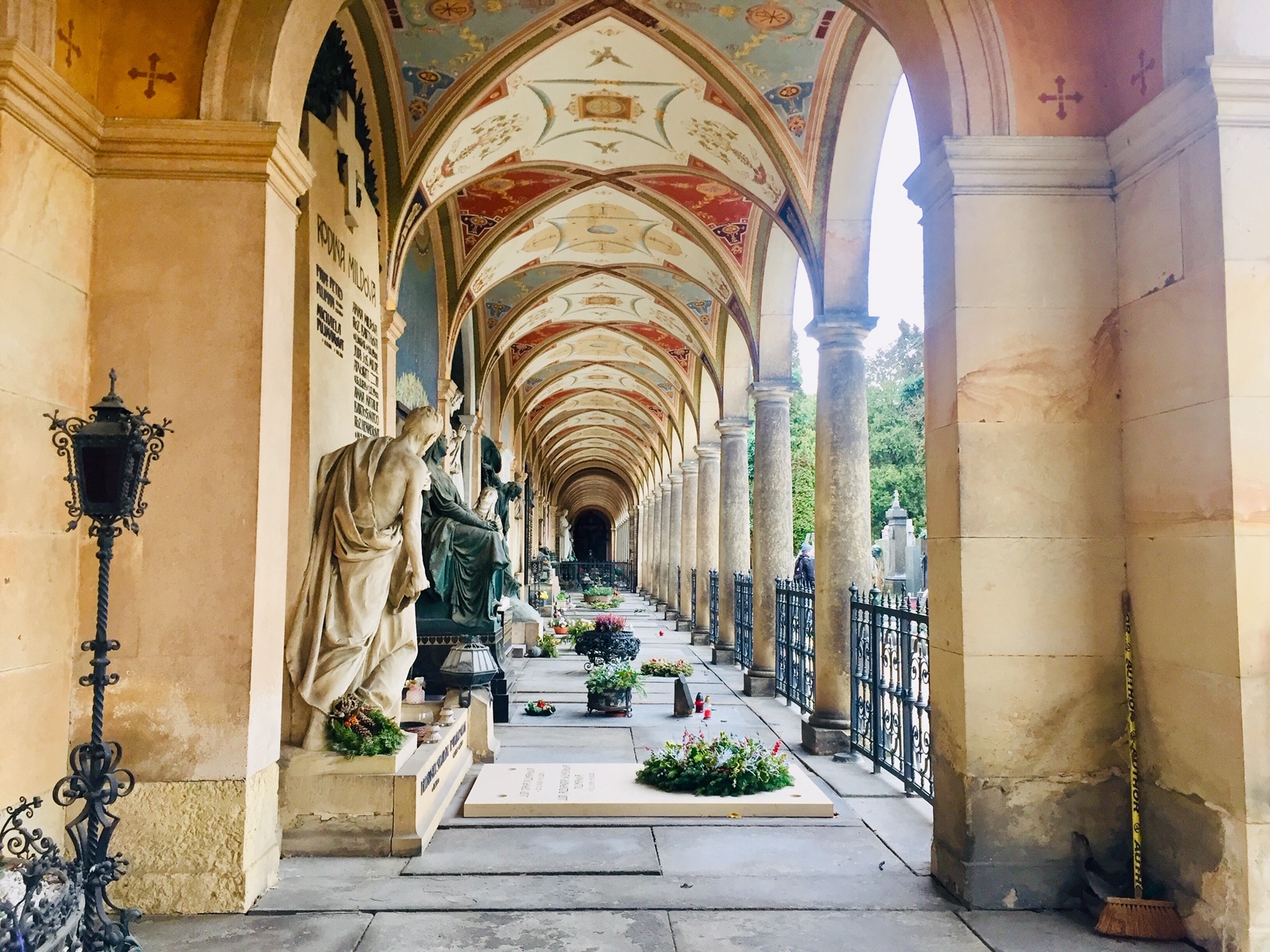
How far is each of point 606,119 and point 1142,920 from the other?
804 centimetres

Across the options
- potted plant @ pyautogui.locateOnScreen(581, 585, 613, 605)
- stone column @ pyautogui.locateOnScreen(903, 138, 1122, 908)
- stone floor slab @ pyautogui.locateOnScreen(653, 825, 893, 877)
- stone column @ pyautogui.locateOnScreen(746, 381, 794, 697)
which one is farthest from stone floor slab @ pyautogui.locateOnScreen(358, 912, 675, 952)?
potted plant @ pyautogui.locateOnScreen(581, 585, 613, 605)

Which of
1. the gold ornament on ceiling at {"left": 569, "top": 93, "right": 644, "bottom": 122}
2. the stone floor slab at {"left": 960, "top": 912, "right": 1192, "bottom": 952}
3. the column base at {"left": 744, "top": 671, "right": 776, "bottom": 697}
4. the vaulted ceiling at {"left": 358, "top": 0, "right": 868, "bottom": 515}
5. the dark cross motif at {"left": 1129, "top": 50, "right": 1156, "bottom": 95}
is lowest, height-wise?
the column base at {"left": 744, "top": 671, "right": 776, "bottom": 697}

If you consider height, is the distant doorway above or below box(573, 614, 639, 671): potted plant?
above

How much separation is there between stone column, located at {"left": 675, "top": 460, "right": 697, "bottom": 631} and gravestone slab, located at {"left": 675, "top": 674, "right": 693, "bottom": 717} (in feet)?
31.5

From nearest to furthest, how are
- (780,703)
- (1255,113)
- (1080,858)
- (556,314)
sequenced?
(1255,113) < (1080,858) < (780,703) < (556,314)

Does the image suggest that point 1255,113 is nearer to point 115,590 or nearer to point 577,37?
point 115,590

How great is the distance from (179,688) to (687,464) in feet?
54.8

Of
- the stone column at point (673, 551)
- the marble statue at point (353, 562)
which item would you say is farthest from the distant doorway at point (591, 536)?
the marble statue at point (353, 562)

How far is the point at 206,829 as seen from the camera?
3.81 m

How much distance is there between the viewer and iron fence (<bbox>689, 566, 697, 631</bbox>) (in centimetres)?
1695

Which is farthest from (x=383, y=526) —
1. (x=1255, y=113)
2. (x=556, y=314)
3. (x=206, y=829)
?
(x=556, y=314)

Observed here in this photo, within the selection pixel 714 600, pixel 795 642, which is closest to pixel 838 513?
pixel 795 642

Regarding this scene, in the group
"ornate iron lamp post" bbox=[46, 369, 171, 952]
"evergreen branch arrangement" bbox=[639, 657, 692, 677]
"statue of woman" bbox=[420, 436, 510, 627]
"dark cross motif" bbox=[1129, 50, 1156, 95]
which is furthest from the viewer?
"evergreen branch arrangement" bbox=[639, 657, 692, 677]

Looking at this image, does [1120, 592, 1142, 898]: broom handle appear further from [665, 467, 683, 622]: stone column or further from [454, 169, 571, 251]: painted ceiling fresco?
[665, 467, 683, 622]: stone column
